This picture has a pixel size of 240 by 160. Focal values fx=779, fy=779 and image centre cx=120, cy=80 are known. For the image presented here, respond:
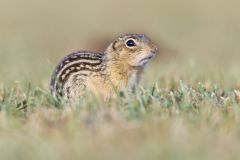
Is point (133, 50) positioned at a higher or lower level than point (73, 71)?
higher

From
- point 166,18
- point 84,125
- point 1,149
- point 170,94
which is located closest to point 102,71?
point 170,94

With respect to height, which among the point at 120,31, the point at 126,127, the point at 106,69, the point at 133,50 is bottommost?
the point at 126,127

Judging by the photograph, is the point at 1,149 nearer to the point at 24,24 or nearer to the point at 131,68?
the point at 131,68

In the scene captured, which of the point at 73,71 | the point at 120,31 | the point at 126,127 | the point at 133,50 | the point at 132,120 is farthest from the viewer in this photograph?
the point at 120,31

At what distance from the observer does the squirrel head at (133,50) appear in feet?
25.3

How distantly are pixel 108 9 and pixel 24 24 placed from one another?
4.01 metres

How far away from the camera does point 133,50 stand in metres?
7.82

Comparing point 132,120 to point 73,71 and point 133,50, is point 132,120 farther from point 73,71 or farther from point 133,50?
point 133,50

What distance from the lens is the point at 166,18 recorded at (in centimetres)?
2138

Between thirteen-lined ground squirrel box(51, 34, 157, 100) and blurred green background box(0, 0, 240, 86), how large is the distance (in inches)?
58.8

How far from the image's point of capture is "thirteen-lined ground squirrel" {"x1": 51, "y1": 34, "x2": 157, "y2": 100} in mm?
7418

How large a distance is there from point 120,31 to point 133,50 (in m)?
10.7

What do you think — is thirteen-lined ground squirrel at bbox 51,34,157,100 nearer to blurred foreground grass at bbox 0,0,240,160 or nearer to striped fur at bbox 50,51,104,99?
striped fur at bbox 50,51,104,99

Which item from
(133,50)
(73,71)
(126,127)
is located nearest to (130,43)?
(133,50)
